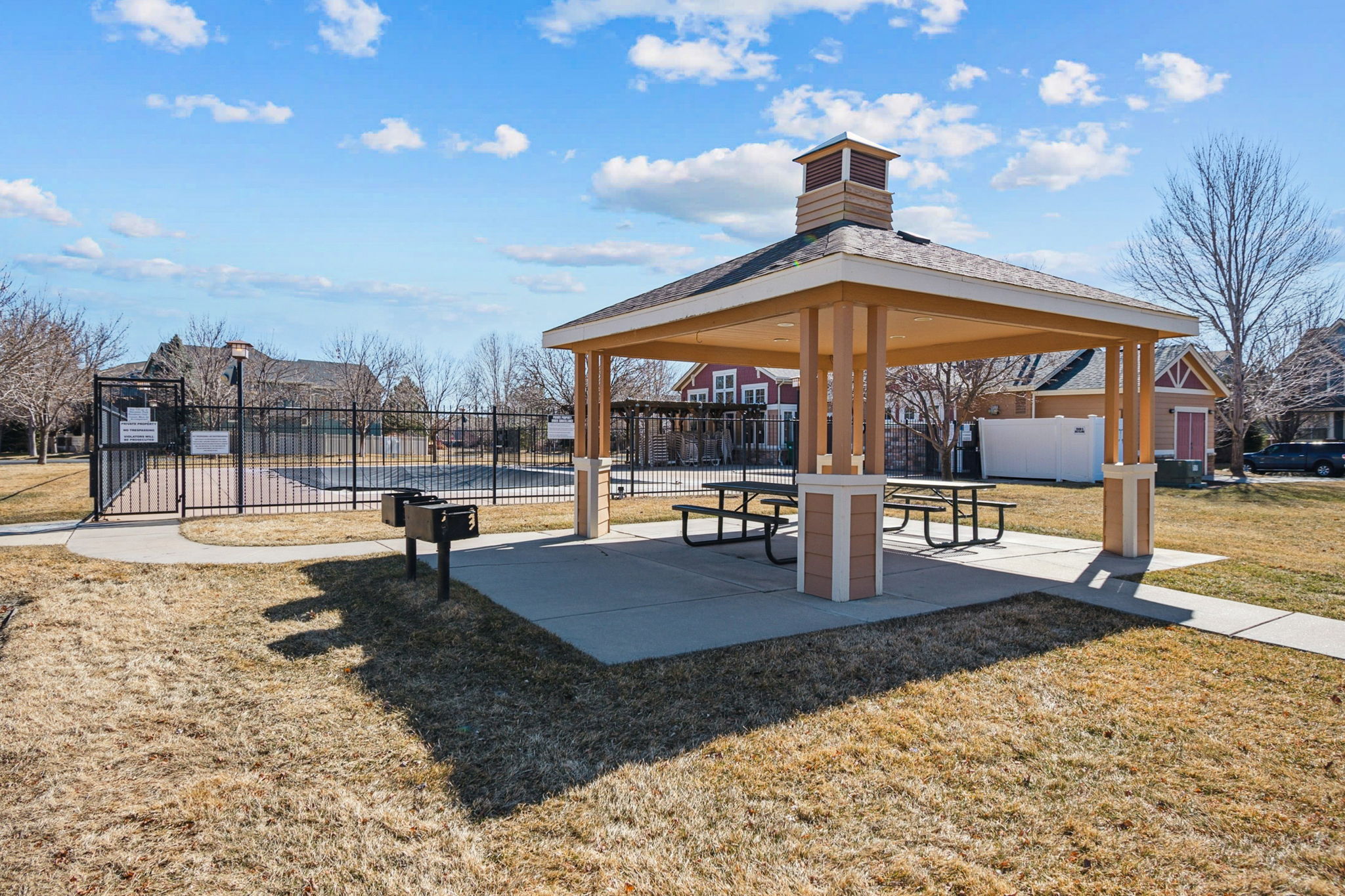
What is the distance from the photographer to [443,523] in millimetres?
6465

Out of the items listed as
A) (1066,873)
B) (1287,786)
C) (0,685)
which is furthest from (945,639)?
(0,685)

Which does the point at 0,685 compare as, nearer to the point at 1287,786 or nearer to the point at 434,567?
the point at 434,567

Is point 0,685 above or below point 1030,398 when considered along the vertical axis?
below

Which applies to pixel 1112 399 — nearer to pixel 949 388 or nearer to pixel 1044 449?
pixel 949 388

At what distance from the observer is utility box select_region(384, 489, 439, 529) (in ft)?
23.9

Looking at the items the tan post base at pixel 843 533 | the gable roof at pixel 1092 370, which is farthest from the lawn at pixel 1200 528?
the gable roof at pixel 1092 370

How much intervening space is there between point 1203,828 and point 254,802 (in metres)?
3.87

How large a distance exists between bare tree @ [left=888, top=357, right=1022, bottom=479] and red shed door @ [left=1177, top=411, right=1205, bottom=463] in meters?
6.69

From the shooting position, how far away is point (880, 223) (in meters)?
10.3

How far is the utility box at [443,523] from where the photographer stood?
6.45m

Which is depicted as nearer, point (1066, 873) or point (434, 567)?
point (1066, 873)

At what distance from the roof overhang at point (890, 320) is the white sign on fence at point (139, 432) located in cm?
656

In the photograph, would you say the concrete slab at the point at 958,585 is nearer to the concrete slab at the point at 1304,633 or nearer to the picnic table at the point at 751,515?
the picnic table at the point at 751,515

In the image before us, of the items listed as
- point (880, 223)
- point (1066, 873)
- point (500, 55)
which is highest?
point (500, 55)
